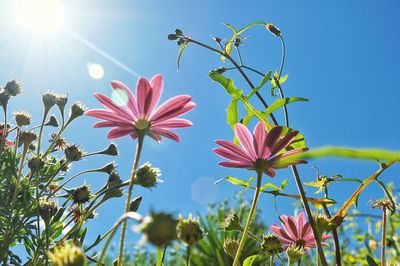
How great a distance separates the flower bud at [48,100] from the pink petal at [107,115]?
3.23 ft

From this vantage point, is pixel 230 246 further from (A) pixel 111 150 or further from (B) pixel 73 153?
(A) pixel 111 150

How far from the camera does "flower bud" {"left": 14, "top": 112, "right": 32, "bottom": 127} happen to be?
1900mm

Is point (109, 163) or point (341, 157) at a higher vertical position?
point (109, 163)

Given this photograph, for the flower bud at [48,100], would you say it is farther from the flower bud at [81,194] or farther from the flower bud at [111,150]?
the flower bud at [81,194]

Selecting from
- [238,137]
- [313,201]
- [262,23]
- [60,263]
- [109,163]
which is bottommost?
[60,263]

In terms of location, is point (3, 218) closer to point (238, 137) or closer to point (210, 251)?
point (238, 137)

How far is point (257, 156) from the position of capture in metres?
1.04

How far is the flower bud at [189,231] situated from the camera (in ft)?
2.30

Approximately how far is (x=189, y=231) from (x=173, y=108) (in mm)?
351

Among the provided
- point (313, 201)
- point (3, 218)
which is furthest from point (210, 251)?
point (313, 201)

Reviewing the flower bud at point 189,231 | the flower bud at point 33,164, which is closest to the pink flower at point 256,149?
the flower bud at point 189,231

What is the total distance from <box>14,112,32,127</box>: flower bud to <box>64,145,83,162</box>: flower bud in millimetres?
320

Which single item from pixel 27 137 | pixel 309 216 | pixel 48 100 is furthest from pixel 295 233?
pixel 48 100

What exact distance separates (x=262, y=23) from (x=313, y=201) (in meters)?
0.66
